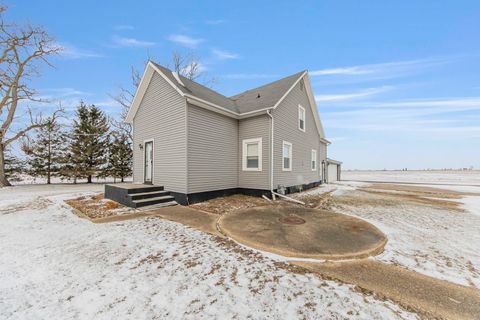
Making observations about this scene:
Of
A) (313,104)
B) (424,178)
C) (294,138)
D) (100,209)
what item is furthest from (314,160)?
(424,178)

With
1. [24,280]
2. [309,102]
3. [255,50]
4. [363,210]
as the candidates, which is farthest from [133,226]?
[255,50]

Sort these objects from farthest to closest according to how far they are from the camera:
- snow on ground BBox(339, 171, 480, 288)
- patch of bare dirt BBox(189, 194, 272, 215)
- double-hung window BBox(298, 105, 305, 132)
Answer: double-hung window BBox(298, 105, 305, 132)
patch of bare dirt BBox(189, 194, 272, 215)
snow on ground BBox(339, 171, 480, 288)

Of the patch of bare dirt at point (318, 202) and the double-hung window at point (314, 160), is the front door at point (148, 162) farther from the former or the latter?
the double-hung window at point (314, 160)

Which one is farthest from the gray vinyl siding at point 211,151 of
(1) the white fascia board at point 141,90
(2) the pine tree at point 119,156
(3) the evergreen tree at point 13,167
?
(3) the evergreen tree at point 13,167

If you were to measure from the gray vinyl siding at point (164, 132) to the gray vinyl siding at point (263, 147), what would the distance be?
3.14 m

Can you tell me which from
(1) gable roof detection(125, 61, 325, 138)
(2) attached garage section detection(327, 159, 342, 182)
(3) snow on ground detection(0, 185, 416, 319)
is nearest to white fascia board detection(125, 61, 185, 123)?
(1) gable roof detection(125, 61, 325, 138)

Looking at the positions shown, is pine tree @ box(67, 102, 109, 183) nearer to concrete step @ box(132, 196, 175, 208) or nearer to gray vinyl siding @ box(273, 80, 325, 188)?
concrete step @ box(132, 196, 175, 208)

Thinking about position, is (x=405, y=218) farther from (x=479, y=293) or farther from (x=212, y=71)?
(x=212, y=71)

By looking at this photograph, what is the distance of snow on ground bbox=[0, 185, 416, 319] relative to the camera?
1.85 metres

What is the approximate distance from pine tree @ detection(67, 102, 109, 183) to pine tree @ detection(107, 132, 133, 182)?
57cm

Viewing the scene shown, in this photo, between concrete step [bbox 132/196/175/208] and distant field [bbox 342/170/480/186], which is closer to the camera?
concrete step [bbox 132/196/175/208]

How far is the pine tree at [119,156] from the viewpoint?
58.2 ft

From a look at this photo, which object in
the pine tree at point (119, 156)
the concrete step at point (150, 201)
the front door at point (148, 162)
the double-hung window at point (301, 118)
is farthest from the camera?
the pine tree at point (119, 156)

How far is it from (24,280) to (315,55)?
62.2ft
